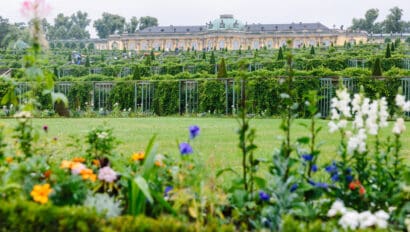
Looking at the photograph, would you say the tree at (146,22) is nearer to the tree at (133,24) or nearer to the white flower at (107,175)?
the tree at (133,24)

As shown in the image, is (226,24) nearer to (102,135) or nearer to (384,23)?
(384,23)

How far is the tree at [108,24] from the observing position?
114 meters

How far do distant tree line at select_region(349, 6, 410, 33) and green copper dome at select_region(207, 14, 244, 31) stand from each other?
85.8 ft

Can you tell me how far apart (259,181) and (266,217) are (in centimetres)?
25

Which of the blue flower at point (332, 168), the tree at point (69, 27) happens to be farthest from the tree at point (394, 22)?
the blue flower at point (332, 168)

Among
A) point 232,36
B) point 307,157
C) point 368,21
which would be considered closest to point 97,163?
point 307,157

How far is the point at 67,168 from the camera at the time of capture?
10.0ft

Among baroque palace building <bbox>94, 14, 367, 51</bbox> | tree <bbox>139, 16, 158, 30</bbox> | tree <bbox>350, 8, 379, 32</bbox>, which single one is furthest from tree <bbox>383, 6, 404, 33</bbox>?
tree <bbox>139, 16, 158, 30</bbox>

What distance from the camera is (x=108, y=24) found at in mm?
116562

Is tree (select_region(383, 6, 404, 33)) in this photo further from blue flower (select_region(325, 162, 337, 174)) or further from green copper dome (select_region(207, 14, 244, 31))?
blue flower (select_region(325, 162, 337, 174))

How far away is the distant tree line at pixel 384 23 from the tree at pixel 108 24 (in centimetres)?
4672

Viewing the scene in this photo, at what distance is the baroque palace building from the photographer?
8519cm

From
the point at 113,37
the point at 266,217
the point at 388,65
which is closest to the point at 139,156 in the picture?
the point at 266,217

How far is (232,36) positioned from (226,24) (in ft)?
14.8
